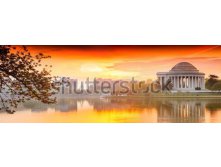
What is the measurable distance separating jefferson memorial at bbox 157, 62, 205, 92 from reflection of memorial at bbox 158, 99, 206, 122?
0.17m

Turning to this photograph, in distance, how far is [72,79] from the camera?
5.50 meters

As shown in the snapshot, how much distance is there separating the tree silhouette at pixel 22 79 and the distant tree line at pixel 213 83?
5.51 ft

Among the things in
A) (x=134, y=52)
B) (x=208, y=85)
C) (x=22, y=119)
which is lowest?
(x=22, y=119)

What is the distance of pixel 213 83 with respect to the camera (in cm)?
547

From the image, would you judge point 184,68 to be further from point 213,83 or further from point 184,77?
point 213,83

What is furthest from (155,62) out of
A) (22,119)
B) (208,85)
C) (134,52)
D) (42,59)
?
(22,119)

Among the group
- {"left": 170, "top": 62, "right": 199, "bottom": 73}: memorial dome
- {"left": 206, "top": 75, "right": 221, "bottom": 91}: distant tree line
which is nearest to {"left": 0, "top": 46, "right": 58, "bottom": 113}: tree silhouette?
{"left": 170, "top": 62, "right": 199, "bottom": 73}: memorial dome

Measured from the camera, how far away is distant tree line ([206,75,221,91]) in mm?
5430

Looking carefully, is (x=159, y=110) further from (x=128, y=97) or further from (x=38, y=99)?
(x=38, y=99)

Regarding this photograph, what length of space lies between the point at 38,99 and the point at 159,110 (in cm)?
134

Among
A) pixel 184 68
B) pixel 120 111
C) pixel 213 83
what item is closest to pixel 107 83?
pixel 120 111

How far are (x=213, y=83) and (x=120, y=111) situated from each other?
42.2 inches

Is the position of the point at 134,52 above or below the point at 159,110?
above

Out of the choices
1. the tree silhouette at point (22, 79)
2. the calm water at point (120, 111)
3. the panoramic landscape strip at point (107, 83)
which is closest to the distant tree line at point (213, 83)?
the panoramic landscape strip at point (107, 83)
